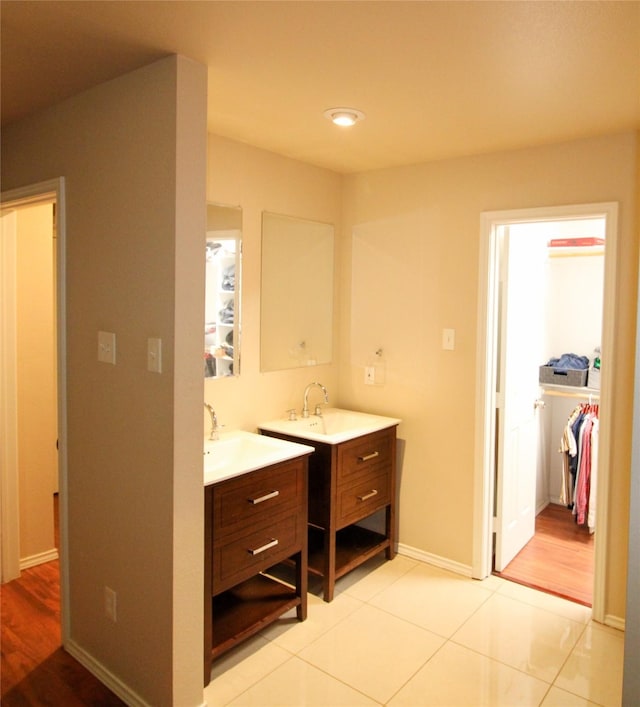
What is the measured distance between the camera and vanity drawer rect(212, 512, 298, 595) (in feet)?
7.59

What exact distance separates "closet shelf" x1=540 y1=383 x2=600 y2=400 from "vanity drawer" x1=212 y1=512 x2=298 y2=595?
92.6 inches

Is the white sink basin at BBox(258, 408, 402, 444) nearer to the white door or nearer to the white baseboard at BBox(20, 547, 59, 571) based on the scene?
the white door

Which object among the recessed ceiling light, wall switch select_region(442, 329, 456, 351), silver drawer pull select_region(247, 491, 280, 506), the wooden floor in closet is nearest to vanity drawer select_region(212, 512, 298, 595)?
silver drawer pull select_region(247, 491, 280, 506)

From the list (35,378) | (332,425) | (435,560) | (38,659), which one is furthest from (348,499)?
(35,378)

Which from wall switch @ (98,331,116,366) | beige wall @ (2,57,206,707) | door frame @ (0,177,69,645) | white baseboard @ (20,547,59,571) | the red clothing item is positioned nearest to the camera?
beige wall @ (2,57,206,707)

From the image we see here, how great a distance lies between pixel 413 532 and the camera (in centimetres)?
349

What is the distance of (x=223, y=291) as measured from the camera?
2951mm

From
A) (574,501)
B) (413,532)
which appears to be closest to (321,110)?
(413,532)

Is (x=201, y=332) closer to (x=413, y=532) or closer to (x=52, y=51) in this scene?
(x=52, y=51)

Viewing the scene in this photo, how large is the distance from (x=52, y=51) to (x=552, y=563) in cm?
359

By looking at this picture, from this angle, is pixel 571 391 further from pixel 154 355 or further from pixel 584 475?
pixel 154 355

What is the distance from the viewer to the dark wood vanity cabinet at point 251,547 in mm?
2277

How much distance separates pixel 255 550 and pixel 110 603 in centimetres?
60

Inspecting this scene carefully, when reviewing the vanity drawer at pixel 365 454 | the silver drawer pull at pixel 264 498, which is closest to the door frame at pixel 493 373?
the vanity drawer at pixel 365 454
